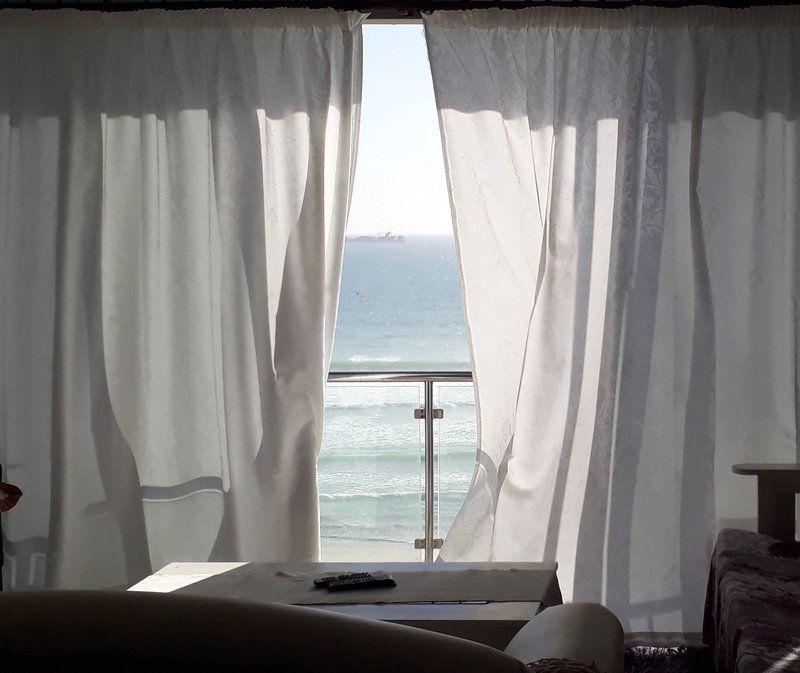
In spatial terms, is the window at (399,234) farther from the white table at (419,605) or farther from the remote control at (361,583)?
the remote control at (361,583)

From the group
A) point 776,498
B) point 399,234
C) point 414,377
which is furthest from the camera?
point 399,234

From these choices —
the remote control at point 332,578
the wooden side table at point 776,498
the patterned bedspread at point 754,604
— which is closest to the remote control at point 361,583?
the remote control at point 332,578

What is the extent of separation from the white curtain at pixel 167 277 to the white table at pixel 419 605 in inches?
49.3

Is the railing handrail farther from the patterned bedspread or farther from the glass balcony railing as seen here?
the patterned bedspread

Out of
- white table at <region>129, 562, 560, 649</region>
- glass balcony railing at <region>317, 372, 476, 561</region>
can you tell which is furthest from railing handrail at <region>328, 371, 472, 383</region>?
white table at <region>129, 562, 560, 649</region>

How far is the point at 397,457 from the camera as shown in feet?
12.1

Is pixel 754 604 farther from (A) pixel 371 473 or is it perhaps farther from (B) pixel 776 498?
(A) pixel 371 473

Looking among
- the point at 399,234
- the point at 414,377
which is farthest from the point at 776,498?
the point at 399,234

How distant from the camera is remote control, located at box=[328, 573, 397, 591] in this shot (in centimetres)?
195

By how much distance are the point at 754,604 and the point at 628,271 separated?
1407 mm

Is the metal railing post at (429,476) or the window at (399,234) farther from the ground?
the window at (399,234)

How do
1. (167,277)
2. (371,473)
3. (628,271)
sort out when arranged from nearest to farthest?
1. (628,271)
2. (167,277)
3. (371,473)

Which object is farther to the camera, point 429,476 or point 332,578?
point 429,476

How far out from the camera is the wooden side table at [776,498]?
282cm
